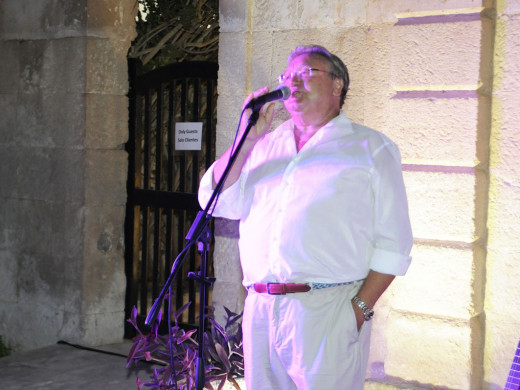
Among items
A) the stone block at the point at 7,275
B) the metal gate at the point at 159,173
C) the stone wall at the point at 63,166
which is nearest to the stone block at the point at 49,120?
the stone wall at the point at 63,166

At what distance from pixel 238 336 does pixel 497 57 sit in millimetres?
1986

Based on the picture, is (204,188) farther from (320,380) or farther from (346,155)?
(320,380)

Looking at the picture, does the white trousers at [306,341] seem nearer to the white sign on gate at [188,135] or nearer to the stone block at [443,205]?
the stone block at [443,205]

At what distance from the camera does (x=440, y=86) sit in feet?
13.1

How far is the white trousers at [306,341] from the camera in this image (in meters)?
2.83

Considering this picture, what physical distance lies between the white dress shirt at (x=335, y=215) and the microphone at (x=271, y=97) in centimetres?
22

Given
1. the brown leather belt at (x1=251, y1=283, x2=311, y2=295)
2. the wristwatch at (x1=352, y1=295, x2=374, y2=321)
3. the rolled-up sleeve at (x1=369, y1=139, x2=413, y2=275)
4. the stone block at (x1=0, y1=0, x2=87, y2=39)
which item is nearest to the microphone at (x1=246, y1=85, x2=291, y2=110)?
the rolled-up sleeve at (x1=369, y1=139, x2=413, y2=275)

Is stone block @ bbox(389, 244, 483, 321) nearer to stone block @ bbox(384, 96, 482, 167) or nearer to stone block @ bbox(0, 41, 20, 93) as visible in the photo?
stone block @ bbox(384, 96, 482, 167)

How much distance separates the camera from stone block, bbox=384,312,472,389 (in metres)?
3.98

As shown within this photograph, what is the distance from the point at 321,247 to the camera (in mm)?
2879

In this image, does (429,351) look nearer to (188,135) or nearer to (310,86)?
(310,86)

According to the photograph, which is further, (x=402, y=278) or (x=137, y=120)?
(x=137, y=120)

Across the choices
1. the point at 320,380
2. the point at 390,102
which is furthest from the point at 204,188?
the point at 390,102

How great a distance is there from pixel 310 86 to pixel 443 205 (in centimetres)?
130
